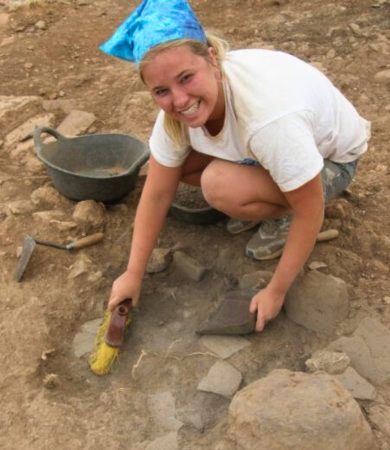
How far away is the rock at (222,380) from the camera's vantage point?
95.3 inches

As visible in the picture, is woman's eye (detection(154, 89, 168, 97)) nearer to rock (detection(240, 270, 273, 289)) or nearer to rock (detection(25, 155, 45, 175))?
rock (detection(240, 270, 273, 289))

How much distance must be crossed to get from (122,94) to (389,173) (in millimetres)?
2042

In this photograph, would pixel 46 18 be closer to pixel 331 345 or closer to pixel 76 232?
pixel 76 232

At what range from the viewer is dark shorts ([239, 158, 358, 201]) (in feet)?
8.97

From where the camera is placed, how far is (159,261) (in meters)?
3.04

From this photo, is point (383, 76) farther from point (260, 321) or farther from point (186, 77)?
point (186, 77)

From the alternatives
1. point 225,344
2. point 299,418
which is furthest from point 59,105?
point 299,418

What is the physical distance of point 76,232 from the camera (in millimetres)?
3236

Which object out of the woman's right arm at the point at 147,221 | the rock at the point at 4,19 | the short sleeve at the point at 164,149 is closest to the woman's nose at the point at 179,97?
the short sleeve at the point at 164,149

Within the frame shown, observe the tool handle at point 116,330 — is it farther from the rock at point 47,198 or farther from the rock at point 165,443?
the rock at point 47,198

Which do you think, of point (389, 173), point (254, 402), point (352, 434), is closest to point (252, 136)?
point (254, 402)

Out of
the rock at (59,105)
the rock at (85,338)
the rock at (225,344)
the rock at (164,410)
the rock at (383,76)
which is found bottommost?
the rock at (383,76)

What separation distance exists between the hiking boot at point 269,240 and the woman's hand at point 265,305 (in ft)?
1.39

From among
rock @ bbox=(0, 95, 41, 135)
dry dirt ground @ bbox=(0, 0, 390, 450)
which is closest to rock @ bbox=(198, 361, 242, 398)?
dry dirt ground @ bbox=(0, 0, 390, 450)
